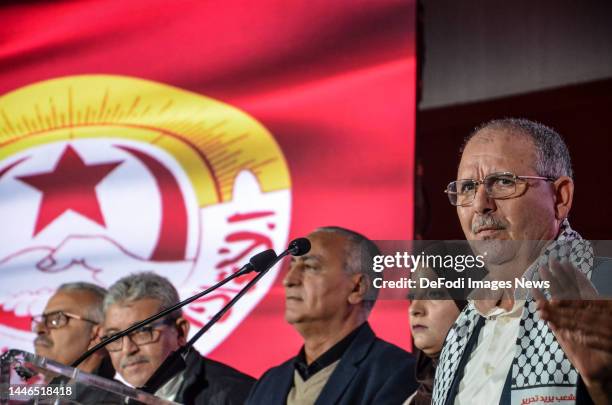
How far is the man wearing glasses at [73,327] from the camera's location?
411cm

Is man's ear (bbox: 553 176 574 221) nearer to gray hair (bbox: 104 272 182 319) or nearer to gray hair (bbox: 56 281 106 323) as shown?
gray hair (bbox: 104 272 182 319)

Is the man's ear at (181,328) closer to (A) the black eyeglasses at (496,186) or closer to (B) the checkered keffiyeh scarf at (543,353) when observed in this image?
(A) the black eyeglasses at (496,186)

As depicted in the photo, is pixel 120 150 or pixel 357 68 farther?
pixel 120 150

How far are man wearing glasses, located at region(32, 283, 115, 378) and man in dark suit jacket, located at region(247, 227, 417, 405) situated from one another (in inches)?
36.8

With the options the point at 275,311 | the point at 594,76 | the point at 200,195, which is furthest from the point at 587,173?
the point at 200,195

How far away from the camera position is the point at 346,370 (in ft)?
10.5

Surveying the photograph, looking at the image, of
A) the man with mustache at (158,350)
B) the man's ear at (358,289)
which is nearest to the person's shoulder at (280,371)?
the man with mustache at (158,350)

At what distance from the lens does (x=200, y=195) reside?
14.6 ft

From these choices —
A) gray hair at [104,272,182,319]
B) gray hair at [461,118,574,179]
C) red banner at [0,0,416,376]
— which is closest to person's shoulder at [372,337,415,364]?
red banner at [0,0,416,376]

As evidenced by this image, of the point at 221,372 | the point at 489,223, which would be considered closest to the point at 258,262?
the point at 489,223

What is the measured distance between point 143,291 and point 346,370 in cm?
101

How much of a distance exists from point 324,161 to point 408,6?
74cm

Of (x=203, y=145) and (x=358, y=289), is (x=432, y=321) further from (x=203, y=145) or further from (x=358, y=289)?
(x=203, y=145)

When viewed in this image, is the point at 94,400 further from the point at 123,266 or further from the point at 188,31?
the point at 188,31
